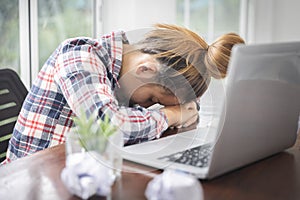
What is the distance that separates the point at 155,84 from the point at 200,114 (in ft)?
0.48

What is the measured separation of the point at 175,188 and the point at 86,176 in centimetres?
13

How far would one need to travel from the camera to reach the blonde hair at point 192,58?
119cm

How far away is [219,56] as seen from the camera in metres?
1.19

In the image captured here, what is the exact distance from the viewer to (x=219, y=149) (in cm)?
85

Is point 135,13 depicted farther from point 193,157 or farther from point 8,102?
point 193,157

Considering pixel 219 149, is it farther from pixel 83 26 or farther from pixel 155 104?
pixel 83 26

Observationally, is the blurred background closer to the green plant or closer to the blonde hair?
the blonde hair

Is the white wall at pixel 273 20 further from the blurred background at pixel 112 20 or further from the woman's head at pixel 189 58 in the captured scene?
the woman's head at pixel 189 58

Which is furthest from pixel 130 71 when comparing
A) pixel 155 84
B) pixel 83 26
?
pixel 83 26

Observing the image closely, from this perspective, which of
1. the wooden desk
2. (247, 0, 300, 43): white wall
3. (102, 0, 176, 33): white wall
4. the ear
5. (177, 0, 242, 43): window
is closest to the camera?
the wooden desk

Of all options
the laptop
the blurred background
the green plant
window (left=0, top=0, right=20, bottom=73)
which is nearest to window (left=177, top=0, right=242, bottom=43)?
the blurred background

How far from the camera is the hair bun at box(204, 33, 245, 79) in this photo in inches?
46.7

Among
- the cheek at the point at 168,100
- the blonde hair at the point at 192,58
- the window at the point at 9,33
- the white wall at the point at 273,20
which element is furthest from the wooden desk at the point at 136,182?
the white wall at the point at 273,20

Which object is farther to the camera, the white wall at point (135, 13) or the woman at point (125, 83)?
the white wall at point (135, 13)
